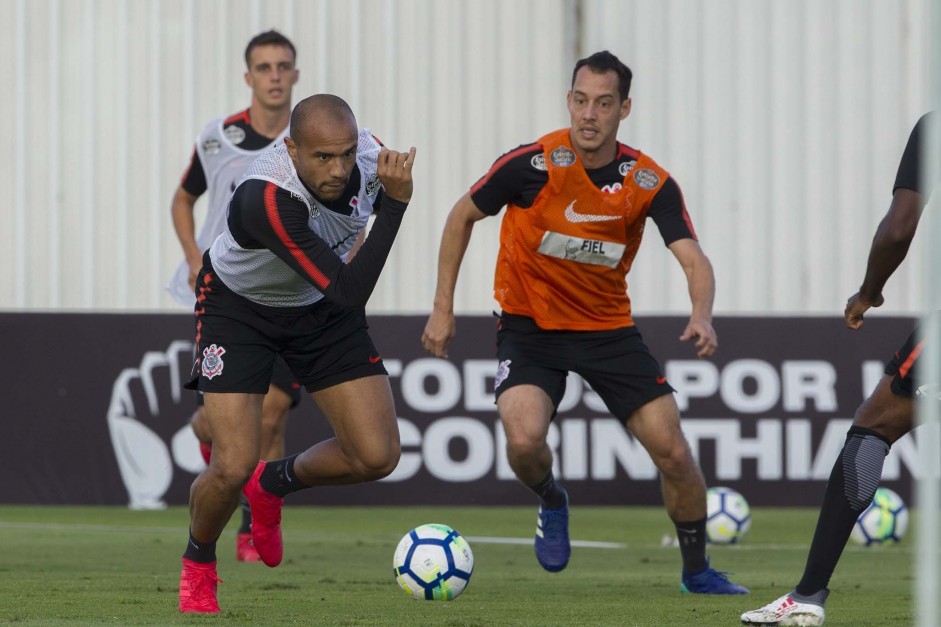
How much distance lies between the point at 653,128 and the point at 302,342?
29.6ft

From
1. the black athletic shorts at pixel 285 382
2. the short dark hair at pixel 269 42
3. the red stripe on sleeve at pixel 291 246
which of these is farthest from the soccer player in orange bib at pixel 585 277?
the short dark hair at pixel 269 42

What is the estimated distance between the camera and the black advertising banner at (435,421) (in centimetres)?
1134

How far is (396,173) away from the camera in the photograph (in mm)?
4906

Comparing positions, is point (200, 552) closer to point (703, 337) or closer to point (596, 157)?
point (703, 337)

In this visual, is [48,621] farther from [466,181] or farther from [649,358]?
[466,181]

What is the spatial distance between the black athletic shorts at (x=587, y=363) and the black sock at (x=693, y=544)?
0.53m

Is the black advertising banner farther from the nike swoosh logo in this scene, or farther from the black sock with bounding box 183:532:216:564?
the black sock with bounding box 183:532:216:564

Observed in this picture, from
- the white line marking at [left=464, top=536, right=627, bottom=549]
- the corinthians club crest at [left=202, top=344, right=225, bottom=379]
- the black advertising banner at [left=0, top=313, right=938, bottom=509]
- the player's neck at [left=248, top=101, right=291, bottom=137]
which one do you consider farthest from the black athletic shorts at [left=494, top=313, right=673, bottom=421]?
the black advertising banner at [left=0, top=313, right=938, bottom=509]

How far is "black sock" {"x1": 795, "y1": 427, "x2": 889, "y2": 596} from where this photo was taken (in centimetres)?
475

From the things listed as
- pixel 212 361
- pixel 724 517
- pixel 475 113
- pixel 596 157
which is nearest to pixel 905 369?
pixel 596 157

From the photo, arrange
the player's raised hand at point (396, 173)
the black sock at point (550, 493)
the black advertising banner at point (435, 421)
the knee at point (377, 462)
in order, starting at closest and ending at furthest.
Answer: the player's raised hand at point (396, 173) < the knee at point (377, 462) < the black sock at point (550, 493) < the black advertising banner at point (435, 421)

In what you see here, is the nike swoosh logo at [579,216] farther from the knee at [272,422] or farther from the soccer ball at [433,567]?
the knee at [272,422]

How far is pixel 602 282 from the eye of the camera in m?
6.44

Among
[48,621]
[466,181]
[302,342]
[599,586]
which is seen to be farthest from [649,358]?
[466,181]
